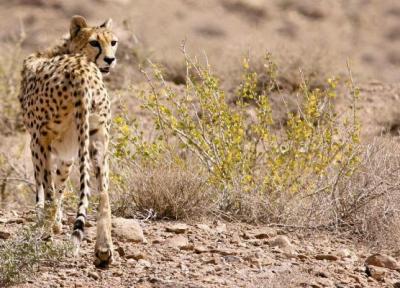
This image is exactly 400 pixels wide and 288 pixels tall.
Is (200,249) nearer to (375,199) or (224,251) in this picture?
(224,251)

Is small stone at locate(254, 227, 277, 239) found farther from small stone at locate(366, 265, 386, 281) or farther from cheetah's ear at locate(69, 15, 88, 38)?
cheetah's ear at locate(69, 15, 88, 38)

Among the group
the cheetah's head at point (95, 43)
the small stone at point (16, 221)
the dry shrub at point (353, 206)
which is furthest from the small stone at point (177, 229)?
the cheetah's head at point (95, 43)

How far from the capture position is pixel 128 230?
606cm

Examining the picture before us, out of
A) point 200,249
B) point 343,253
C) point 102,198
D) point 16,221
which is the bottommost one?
point 16,221

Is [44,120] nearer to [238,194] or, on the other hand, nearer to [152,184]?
[152,184]

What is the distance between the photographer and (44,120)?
5852 millimetres

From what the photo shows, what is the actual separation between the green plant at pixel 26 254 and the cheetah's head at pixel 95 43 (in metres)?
1.36

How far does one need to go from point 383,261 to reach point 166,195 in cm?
164

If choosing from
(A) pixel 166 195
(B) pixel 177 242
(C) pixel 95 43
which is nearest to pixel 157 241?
(B) pixel 177 242

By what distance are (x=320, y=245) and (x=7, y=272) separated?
225 centimetres

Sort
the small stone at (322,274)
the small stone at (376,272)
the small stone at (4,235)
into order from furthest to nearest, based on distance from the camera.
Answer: the small stone at (4,235) < the small stone at (376,272) < the small stone at (322,274)

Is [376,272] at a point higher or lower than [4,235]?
higher

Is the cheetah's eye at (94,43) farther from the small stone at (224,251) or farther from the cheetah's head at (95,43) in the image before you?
the small stone at (224,251)

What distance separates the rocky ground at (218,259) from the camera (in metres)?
5.30
